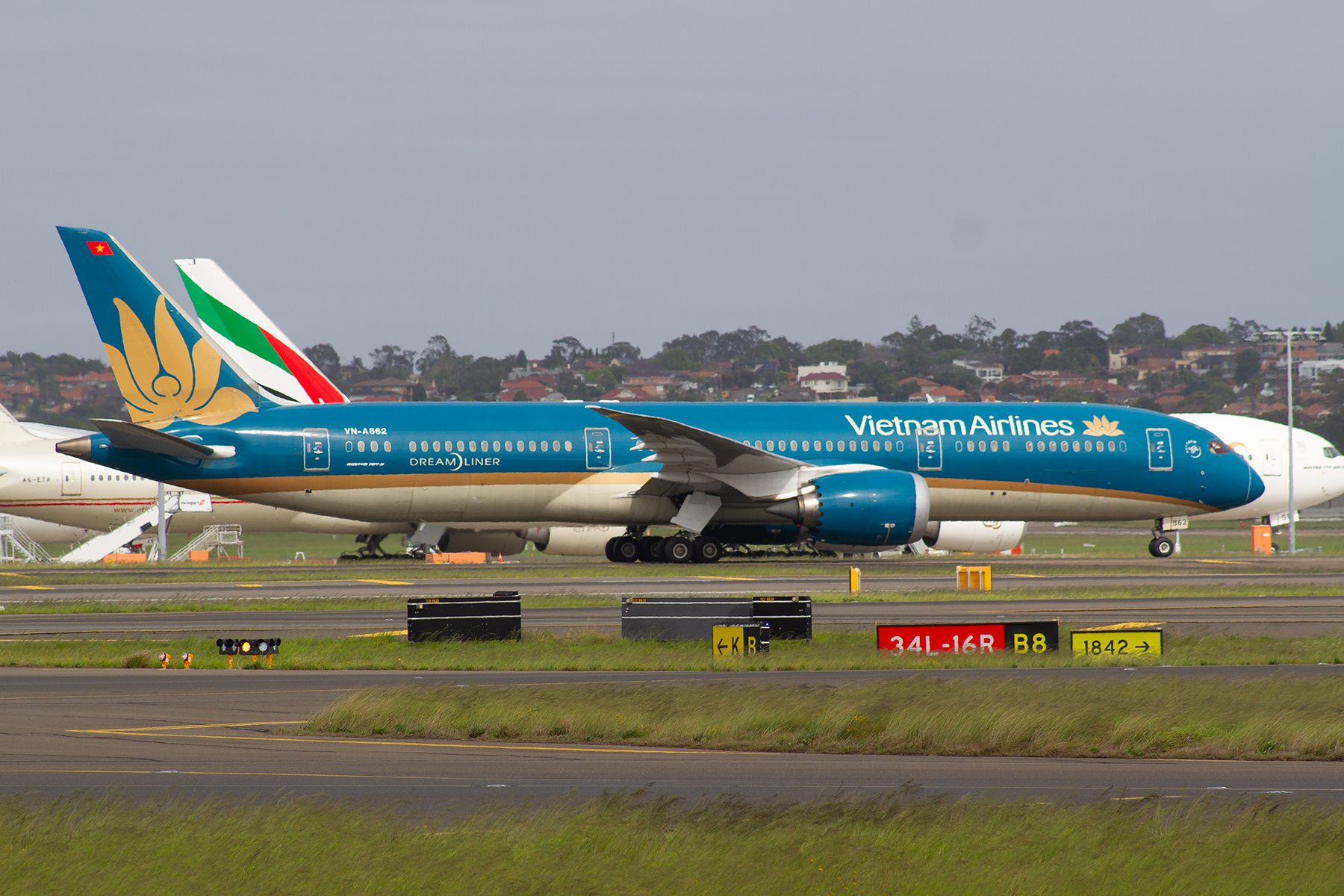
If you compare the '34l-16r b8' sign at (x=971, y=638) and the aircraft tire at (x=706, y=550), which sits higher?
the '34l-16r b8' sign at (x=971, y=638)

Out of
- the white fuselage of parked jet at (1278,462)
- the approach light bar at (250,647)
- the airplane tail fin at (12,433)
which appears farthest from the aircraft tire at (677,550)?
the airplane tail fin at (12,433)

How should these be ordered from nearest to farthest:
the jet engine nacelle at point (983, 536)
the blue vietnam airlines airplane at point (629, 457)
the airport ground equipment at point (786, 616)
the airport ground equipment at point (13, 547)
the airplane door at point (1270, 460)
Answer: the airport ground equipment at point (786, 616), the blue vietnam airlines airplane at point (629, 457), the airplane door at point (1270, 460), the jet engine nacelle at point (983, 536), the airport ground equipment at point (13, 547)

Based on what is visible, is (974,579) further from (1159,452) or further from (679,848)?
(679,848)

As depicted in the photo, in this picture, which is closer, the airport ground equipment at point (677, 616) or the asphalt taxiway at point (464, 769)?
the asphalt taxiway at point (464, 769)

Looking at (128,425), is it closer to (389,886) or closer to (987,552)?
(389,886)

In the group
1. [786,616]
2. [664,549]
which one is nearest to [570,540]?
[664,549]

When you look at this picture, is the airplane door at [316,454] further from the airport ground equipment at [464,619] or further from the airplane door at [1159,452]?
the airplane door at [1159,452]

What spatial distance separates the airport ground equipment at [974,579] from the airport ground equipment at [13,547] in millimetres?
45411

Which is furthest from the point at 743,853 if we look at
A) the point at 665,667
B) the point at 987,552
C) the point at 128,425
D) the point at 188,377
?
the point at 987,552

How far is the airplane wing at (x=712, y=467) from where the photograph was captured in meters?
39.9

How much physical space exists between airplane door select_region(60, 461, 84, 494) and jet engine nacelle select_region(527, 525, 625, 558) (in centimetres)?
2183

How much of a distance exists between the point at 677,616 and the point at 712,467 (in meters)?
18.1

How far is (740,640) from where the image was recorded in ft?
70.5

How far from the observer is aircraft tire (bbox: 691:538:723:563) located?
4272 centimetres
